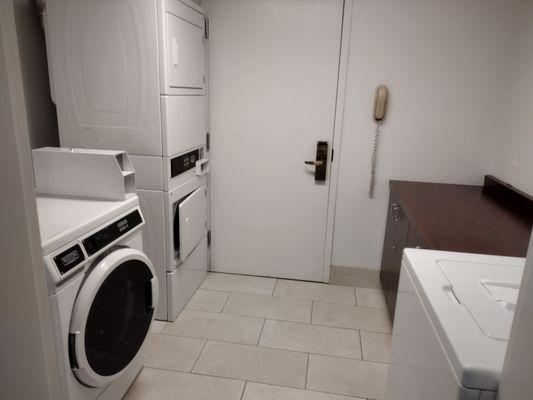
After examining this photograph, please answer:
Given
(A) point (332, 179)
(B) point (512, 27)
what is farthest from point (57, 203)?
(B) point (512, 27)

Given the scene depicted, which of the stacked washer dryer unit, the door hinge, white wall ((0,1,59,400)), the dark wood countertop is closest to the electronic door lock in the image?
the dark wood countertop

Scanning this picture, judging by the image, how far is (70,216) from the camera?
60.0 inches

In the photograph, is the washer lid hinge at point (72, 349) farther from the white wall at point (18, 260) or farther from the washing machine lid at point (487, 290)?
the washing machine lid at point (487, 290)

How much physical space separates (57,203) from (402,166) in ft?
7.34

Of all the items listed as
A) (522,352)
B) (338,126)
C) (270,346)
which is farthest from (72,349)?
(338,126)

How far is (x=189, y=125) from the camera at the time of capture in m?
2.53

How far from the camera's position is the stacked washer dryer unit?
6.90 feet

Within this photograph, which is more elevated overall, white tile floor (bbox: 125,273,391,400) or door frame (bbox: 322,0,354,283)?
door frame (bbox: 322,0,354,283)

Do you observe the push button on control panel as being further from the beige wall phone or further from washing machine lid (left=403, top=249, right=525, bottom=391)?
the beige wall phone

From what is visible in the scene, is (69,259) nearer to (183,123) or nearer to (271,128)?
(183,123)

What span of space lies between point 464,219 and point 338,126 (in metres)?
1.15

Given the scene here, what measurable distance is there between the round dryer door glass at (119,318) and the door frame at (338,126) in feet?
5.15

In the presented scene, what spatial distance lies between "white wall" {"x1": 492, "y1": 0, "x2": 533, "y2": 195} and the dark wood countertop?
0.19 metres

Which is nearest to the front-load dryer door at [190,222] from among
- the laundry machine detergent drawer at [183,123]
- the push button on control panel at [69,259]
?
the laundry machine detergent drawer at [183,123]
